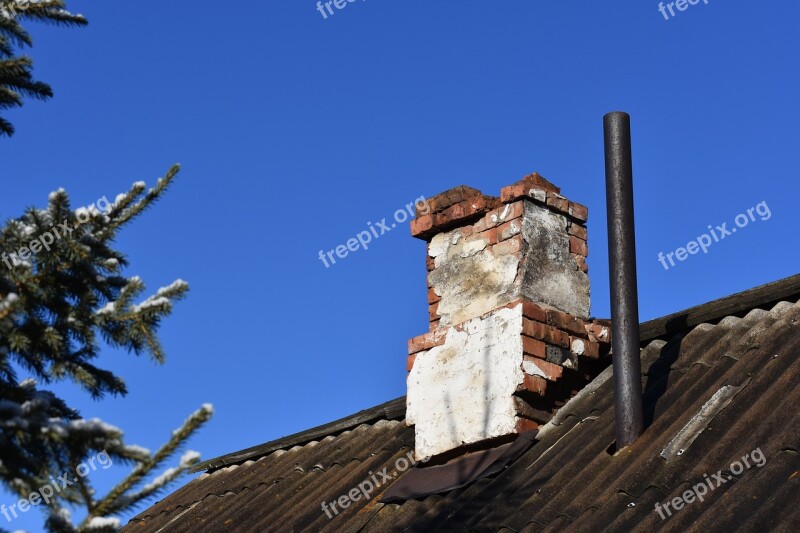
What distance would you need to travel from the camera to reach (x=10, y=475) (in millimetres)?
3566

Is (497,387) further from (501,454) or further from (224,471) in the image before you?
(224,471)

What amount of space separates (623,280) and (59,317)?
316 cm

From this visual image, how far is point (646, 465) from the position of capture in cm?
527

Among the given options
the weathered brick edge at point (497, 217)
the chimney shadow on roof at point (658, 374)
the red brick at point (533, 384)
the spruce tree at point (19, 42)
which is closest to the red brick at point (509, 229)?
the weathered brick edge at point (497, 217)

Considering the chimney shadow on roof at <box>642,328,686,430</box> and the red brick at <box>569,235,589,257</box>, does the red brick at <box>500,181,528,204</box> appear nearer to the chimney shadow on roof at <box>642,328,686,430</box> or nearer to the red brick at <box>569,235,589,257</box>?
the red brick at <box>569,235,589,257</box>

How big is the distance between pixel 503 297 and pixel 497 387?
22.2 inches

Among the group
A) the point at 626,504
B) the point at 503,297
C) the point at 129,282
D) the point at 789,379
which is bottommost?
the point at 626,504

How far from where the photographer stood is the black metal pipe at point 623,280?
5695mm

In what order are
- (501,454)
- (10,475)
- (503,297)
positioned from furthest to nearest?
(503,297) < (501,454) < (10,475)

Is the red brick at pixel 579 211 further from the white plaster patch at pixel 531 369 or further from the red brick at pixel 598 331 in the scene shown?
the white plaster patch at pixel 531 369

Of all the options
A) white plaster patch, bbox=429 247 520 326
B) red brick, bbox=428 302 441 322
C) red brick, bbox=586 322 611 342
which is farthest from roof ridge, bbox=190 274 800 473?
white plaster patch, bbox=429 247 520 326

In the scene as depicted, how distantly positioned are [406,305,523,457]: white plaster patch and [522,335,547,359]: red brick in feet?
0.11

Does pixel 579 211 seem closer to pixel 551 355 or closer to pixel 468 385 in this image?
pixel 551 355

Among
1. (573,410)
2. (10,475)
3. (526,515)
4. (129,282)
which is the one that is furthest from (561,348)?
(10,475)
